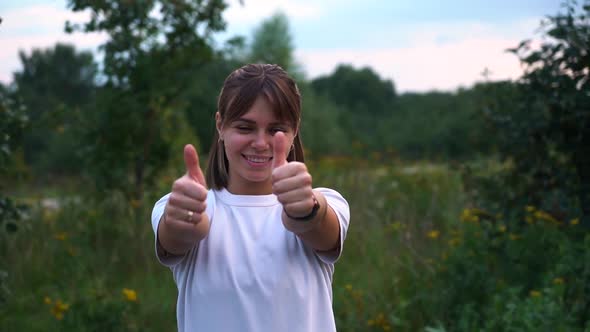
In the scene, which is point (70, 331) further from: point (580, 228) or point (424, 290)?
point (580, 228)

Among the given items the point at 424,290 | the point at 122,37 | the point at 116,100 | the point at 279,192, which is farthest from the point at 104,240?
the point at 279,192

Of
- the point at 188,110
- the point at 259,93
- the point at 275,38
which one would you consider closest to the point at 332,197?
the point at 259,93

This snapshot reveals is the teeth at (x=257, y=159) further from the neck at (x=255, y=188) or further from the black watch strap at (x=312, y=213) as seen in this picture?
the black watch strap at (x=312, y=213)

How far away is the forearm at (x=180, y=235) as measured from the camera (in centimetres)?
147

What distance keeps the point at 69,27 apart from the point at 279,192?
16.2 feet

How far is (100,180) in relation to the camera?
6137 millimetres

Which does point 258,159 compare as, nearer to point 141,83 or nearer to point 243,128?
point 243,128

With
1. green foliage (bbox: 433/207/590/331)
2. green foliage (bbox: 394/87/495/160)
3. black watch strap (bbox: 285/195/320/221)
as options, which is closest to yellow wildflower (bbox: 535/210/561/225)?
green foliage (bbox: 433/207/590/331)

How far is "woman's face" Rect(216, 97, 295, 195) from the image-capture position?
5.44 ft

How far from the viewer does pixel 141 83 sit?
237 inches

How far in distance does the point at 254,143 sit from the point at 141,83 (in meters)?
4.59

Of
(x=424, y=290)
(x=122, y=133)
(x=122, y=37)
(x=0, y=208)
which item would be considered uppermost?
(x=122, y=37)

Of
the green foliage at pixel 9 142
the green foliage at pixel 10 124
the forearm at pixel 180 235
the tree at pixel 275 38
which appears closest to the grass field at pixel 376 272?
the green foliage at pixel 9 142

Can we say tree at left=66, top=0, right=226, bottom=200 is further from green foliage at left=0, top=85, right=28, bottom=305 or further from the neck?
the neck
